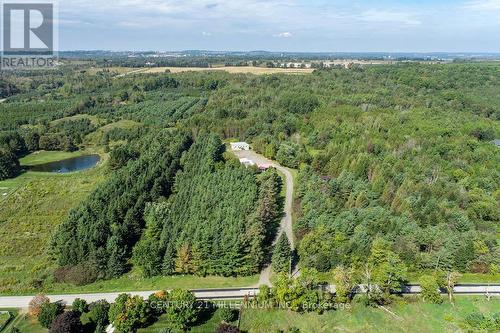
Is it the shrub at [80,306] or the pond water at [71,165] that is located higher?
the pond water at [71,165]

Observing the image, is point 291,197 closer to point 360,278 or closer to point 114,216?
point 360,278

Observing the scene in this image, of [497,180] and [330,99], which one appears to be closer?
[497,180]

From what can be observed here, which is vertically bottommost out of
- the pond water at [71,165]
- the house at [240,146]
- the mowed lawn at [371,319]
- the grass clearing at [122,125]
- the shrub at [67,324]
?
the mowed lawn at [371,319]

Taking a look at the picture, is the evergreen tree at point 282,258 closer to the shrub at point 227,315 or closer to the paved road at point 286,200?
the paved road at point 286,200

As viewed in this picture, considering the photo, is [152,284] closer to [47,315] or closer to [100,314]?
[100,314]

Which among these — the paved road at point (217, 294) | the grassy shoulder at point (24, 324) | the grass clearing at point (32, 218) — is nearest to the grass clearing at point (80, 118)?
the grass clearing at point (32, 218)

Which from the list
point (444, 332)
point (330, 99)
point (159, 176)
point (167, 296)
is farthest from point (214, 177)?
point (330, 99)
